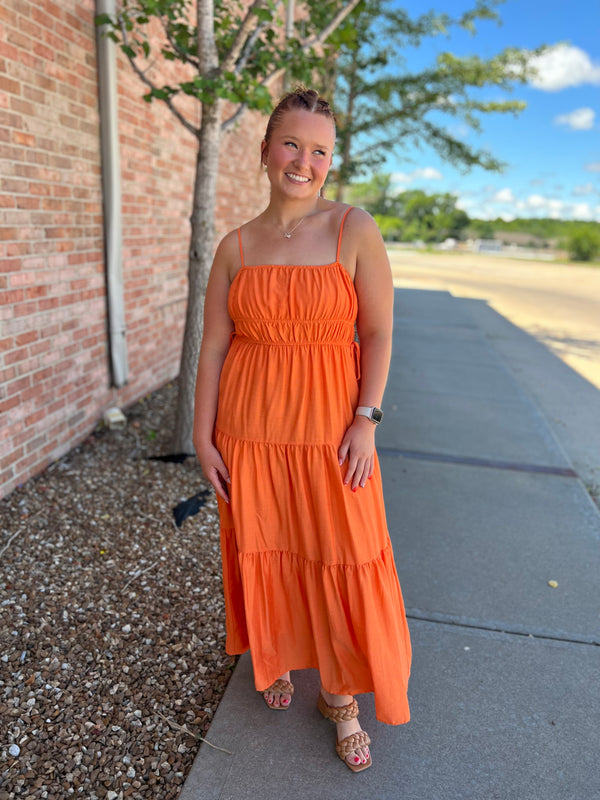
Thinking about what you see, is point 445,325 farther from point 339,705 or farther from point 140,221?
point 339,705

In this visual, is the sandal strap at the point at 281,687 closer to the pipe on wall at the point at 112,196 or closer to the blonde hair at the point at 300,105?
the blonde hair at the point at 300,105

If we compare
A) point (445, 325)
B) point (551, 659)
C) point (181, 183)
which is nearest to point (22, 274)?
point (181, 183)

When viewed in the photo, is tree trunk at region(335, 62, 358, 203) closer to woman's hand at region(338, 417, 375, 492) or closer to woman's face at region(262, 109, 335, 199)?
woman's face at region(262, 109, 335, 199)

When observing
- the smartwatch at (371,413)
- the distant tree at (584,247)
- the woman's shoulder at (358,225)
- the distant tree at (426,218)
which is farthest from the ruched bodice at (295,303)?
the distant tree at (426,218)

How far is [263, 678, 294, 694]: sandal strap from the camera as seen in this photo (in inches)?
81.4

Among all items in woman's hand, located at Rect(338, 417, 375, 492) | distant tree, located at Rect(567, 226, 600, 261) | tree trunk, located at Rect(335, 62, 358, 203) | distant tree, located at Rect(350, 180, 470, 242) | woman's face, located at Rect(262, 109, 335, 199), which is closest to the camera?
woman's face, located at Rect(262, 109, 335, 199)

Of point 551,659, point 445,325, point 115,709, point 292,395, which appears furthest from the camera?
point 445,325

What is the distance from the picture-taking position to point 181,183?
5367 millimetres

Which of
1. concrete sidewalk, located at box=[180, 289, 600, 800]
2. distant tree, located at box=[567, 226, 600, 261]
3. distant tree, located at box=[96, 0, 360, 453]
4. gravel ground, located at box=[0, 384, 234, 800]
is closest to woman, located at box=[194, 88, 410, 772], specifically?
concrete sidewalk, located at box=[180, 289, 600, 800]

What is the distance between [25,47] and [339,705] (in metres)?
3.43

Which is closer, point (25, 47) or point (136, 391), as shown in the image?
point (25, 47)

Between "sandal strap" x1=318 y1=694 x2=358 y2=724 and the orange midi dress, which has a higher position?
the orange midi dress

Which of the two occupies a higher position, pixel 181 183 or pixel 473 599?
pixel 181 183

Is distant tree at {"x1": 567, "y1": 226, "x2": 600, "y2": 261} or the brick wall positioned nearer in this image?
the brick wall
